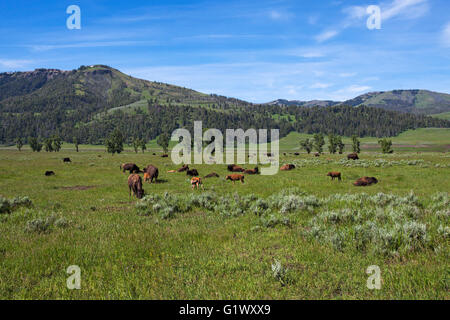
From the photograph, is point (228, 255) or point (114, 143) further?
point (114, 143)

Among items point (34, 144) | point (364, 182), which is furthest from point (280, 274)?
point (34, 144)

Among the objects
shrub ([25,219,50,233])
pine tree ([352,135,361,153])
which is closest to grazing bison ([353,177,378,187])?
shrub ([25,219,50,233])

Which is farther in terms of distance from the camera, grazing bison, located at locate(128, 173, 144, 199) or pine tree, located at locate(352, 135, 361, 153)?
pine tree, located at locate(352, 135, 361, 153)

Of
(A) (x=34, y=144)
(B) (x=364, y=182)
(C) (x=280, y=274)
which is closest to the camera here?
(C) (x=280, y=274)

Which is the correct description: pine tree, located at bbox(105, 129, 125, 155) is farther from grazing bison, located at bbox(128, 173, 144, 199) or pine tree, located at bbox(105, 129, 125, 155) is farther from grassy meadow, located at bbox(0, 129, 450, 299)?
grassy meadow, located at bbox(0, 129, 450, 299)

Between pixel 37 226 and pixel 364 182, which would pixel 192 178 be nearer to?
pixel 37 226

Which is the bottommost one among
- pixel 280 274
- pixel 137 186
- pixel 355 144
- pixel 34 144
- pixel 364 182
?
pixel 364 182

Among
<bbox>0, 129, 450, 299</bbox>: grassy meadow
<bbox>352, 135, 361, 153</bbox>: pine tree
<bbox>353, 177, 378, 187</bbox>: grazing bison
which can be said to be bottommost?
<bbox>353, 177, 378, 187</bbox>: grazing bison

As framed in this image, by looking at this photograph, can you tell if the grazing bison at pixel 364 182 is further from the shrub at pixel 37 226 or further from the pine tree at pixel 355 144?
the pine tree at pixel 355 144

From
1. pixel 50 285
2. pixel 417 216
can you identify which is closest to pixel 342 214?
pixel 417 216

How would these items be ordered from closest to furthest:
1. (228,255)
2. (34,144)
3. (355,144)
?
1. (228,255)
2. (355,144)
3. (34,144)

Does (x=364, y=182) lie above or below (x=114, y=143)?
below
